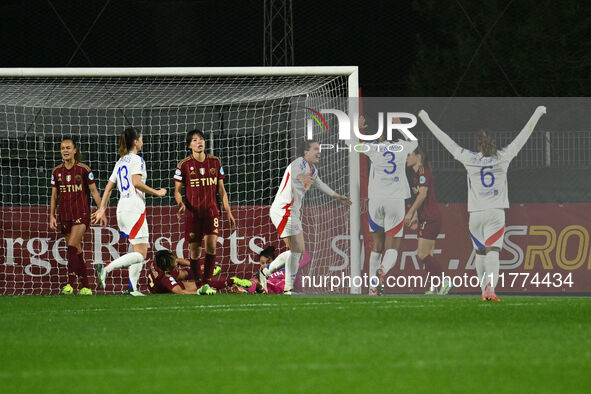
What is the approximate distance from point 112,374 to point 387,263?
265 inches

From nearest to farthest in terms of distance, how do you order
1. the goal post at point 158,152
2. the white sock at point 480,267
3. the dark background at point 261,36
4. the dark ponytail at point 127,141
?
the white sock at point 480,267 < the dark ponytail at point 127,141 < the goal post at point 158,152 < the dark background at point 261,36

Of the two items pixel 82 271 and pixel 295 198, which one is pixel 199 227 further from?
pixel 82 271

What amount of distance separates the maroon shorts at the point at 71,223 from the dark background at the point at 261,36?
18494mm

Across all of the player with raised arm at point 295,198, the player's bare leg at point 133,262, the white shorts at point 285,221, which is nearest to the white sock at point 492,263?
the player with raised arm at point 295,198

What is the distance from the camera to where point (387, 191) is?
37.1 feet

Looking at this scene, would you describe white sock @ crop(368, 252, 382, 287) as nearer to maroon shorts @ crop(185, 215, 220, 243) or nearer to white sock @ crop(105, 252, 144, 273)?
maroon shorts @ crop(185, 215, 220, 243)

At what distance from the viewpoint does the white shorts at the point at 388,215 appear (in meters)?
11.3

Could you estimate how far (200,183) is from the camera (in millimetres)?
11398

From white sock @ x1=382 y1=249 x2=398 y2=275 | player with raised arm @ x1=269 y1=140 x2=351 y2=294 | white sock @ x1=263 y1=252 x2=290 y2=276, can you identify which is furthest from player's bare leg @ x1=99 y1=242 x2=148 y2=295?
white sock @ x1=382 y1=249 x2=398 y2=275

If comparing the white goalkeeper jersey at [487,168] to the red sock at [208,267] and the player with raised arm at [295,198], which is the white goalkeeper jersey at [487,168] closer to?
the player with raised arm at [295,198]

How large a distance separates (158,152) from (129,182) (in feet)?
9.88

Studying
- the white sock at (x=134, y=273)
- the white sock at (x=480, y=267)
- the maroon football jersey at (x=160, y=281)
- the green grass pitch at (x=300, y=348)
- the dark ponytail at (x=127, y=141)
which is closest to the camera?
the green grass pitch at (x=300, y=348)

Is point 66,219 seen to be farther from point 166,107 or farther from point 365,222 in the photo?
point 365,222

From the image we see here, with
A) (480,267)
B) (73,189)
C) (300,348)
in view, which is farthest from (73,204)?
(300,348)
